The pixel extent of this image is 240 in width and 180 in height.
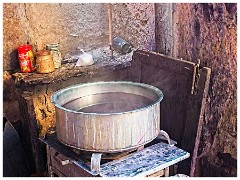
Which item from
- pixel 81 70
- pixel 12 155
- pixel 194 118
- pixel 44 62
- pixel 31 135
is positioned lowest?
pixel 12 155

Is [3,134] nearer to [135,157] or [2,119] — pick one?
[2,119]

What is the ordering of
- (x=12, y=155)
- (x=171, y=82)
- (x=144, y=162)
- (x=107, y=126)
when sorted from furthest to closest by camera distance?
(x=12, y=155) → (x=171, y=82) → (x=144, y=162) → (x=107, y=126)

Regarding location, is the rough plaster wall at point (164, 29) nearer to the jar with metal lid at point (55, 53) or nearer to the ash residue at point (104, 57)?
the ash residue at point (104, 57)

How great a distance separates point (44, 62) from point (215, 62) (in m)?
1.77

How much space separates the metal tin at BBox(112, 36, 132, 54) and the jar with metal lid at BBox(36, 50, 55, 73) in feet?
2.92

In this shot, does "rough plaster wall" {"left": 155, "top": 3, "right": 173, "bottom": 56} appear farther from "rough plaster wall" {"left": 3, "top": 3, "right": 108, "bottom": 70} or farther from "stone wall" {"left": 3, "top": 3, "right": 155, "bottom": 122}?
"rough plaster wall" {"left": 3, "top": 3, "right": 108, "bottom": 70}

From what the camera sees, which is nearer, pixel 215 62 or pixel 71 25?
pixel 215 62

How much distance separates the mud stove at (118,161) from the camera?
3201 millimetres

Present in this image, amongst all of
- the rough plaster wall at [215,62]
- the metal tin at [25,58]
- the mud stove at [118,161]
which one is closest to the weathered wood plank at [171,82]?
the rough plaster wall at [215,62]

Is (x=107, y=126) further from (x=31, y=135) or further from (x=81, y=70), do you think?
(x=81, y=70)

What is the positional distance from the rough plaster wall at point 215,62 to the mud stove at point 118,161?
684 millimetres

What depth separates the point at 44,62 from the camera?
4.37 m

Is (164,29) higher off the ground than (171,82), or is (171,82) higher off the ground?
(164,29)

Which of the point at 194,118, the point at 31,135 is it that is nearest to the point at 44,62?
the point at 31,135
